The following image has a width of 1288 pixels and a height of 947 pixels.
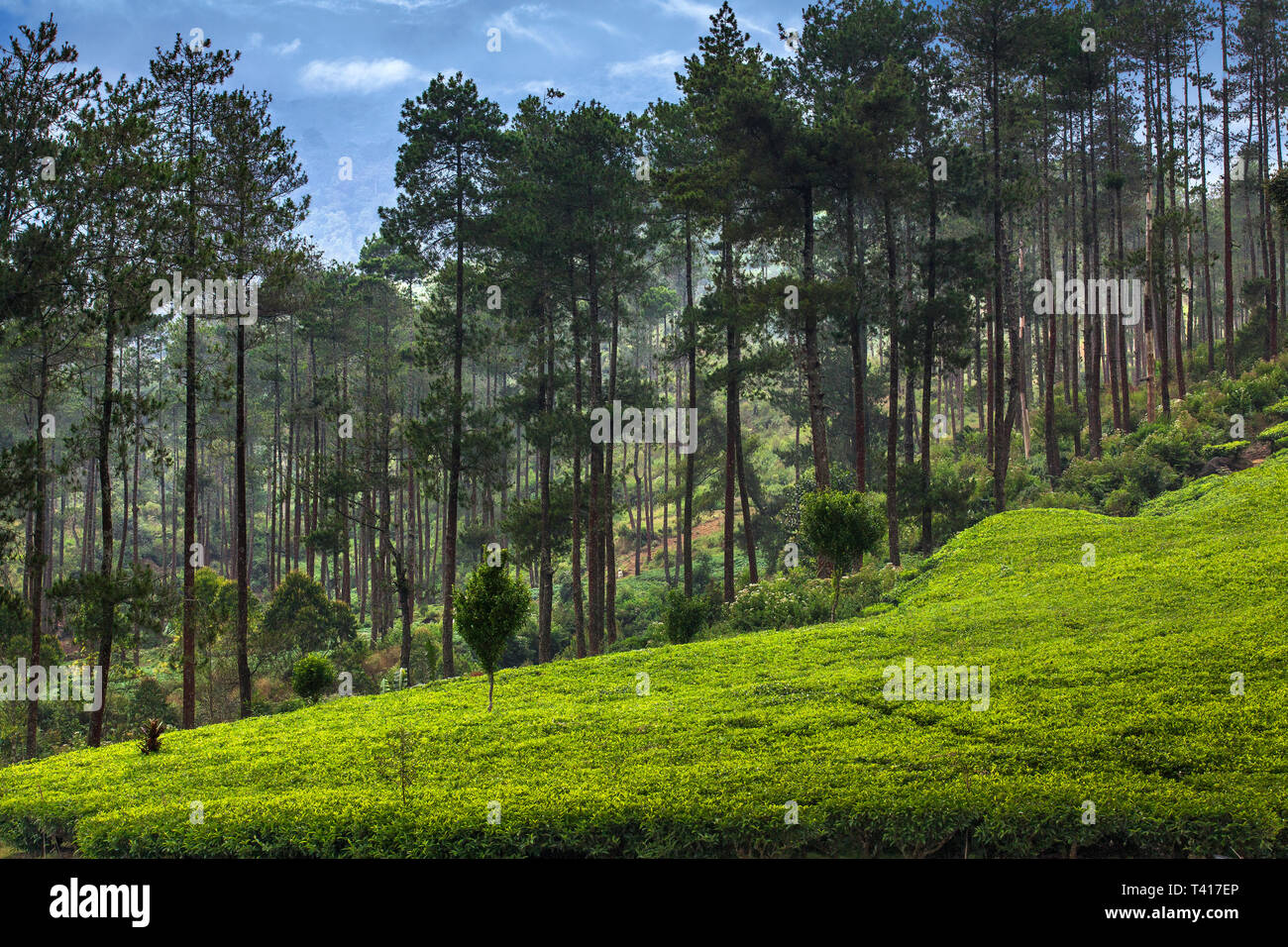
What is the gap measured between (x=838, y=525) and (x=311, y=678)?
606 inches

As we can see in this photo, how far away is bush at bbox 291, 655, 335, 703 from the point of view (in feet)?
79.4

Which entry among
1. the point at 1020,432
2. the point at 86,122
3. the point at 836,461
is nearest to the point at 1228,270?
the point at 1020,432

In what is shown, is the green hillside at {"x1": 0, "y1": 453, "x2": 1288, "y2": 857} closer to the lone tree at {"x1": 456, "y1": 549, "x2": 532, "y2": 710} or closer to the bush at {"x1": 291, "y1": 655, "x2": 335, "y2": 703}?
the lone tree at {"x1": 456, "y1": 549, "x2": 532, "y2": 710}

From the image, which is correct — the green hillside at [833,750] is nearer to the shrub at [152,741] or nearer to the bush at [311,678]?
the shrub at [152,741]

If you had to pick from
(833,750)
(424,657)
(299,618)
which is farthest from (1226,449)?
(299,618)

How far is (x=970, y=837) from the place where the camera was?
1002 cm

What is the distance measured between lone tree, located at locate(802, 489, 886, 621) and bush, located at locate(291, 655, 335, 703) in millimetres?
14331

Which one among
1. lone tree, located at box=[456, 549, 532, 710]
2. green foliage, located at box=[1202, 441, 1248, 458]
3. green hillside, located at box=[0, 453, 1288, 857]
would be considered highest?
green foliage, located at box=[1202, 441, 1248, 458]

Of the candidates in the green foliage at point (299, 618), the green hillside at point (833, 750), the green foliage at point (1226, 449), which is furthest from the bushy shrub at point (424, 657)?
the green foliage at point (1226, 449)

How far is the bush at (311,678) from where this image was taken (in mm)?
24203

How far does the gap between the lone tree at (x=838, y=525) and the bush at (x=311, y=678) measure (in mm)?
14331

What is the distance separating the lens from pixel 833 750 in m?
12.4

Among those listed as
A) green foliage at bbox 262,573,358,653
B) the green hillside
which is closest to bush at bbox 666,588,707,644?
the green hillside
